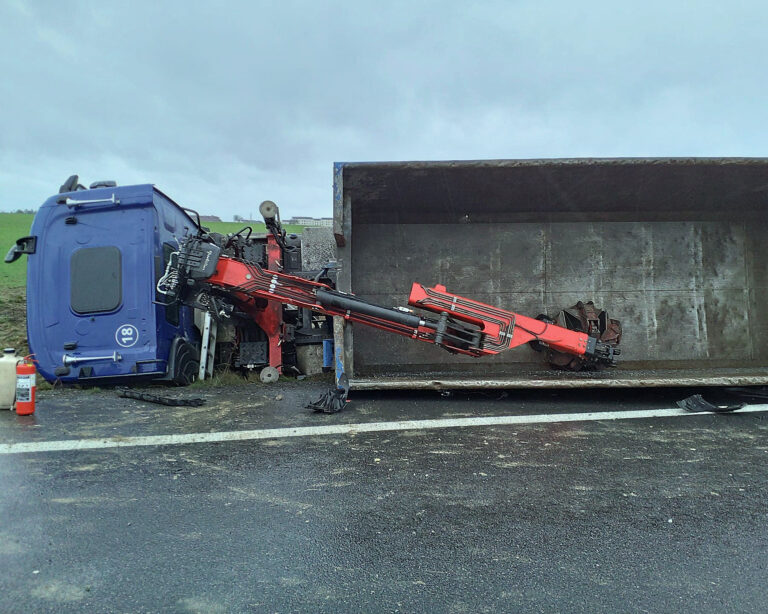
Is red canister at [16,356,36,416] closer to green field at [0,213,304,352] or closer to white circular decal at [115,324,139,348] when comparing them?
white circular decal at [115,324,139,348]

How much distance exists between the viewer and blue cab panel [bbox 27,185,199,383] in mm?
4676

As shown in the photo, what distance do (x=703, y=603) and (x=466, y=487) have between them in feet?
3.51

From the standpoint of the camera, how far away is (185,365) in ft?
16.9

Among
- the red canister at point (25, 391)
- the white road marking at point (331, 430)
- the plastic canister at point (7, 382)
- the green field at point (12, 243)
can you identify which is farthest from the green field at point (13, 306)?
the white road marking at point (331, 430)

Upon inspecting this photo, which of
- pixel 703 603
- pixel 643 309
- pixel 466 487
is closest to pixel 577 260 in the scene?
pixel 643 309

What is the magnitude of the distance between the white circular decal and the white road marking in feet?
5.78

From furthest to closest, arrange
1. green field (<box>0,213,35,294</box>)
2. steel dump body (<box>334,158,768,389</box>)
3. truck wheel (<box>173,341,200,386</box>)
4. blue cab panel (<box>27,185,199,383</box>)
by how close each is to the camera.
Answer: green field (<box>0,213,35,294</box>), steel dump body (<box>334,158,768,389</box>), truck wheel (<box>173,341,200,386</box>), blue cab panel (<box>27,185,199,383</box>)

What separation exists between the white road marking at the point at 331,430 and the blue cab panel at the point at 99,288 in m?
1.75

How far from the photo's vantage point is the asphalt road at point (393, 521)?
5.01ft

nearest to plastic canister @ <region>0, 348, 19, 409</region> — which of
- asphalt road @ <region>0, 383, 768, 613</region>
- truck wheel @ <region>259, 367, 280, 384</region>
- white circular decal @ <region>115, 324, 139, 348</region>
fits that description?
asphalt road @ <region>0, 383, 768, 613</region>

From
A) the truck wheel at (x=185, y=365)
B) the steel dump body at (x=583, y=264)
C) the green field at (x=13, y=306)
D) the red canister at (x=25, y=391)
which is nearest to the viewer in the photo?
the red canister at (x=25, y=391)

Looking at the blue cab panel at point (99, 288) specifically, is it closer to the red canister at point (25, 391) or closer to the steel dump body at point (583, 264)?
the red canister at point (25, 391)

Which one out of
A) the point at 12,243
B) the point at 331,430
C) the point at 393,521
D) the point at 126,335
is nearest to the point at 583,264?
the point at 331,430

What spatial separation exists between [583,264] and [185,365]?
16.1 feet
